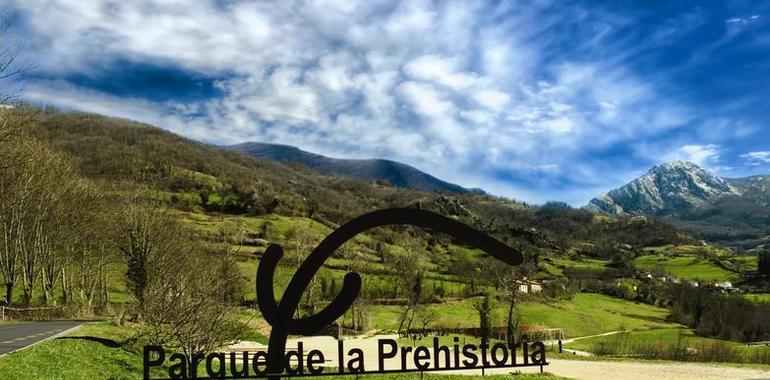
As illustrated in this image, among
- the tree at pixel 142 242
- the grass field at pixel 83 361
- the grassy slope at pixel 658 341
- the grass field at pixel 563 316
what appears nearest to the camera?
the grass field at pixel 83 361

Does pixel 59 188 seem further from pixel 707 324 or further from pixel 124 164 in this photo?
pixel 124 164

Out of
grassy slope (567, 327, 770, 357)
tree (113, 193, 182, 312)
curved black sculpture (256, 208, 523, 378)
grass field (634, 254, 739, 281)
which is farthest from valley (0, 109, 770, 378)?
curved black sculpture (256, 208, 523, 378)

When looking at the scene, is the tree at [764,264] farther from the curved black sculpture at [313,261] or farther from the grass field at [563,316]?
the curved black sculpture at [313,261]

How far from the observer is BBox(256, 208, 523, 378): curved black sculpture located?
15.5 m

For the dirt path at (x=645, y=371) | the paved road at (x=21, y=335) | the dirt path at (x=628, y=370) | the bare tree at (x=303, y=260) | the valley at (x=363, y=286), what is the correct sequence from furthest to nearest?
1. the bare tree at (x=303, y=260)
2. the valley at (x=363, y=286)
3. the dirt path at (x=645, y=371)
4. the dirt path at (x=628, y=370)
5. the paved road at (x=21, y=335)

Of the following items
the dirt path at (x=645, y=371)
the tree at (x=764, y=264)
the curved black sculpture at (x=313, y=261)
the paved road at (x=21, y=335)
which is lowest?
the dirt path at (x=645, y=371)

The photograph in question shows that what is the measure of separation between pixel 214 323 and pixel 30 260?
39962 mm

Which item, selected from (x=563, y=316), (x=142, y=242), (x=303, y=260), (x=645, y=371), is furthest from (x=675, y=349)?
(x=142, y=242)

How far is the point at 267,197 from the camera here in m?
192

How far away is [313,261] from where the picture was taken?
51.7ft

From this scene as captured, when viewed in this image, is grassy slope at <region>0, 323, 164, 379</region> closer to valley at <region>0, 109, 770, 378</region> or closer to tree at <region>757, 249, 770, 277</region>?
valley at <region>0, 109, 770, 378</region>

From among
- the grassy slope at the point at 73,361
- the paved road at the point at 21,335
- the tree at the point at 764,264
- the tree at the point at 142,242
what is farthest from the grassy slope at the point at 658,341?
the tree at the point at 764,264

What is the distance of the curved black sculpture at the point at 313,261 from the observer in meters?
15.5

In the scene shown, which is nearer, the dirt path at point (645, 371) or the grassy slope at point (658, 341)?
the dirt path at point (645, 371)
